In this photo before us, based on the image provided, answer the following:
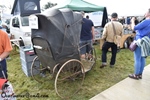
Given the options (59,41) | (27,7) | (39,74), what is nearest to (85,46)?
(39,74)

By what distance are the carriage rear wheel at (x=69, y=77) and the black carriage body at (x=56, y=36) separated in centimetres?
14

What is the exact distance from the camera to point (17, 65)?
493 cm

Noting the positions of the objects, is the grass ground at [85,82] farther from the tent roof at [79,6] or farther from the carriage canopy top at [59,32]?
the tent roof at [79,6]

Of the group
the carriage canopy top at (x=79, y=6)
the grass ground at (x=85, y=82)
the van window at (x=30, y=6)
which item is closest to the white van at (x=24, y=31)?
the van window at (x=30, y=6)

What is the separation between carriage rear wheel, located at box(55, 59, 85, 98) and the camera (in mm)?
2851

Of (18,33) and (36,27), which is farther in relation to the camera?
(18,33)

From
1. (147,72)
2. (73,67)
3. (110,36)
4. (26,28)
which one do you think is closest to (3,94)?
(73,67)

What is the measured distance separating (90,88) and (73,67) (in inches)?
28.6

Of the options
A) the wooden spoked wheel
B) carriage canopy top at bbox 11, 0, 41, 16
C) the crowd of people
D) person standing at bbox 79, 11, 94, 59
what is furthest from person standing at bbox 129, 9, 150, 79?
carriage canopy top at bbox 11, 0, 41, 16

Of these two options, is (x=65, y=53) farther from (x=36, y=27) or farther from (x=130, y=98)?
(x=130, y=98)

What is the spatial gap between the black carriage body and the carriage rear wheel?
0.14 meters

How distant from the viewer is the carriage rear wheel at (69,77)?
2.85 m

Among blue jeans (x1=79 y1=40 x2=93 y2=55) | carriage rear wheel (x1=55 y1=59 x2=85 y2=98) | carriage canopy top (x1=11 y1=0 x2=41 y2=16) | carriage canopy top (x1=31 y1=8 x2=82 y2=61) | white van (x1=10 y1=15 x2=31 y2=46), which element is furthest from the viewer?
carriage canopy top (x1=11 y1=0 x2=41 y2=16)

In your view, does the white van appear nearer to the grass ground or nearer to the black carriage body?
the grass ground
